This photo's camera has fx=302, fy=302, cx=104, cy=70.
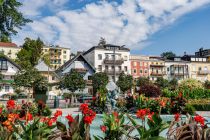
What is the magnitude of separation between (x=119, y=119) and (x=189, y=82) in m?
35.4

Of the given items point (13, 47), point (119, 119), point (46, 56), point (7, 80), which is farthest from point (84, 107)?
point (13, 47)

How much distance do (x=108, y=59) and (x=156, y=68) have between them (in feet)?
56.4

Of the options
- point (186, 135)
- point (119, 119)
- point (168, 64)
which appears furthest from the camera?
point (168, 64)

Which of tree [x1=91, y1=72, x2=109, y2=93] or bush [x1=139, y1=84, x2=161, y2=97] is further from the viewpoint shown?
tree [x1=91, y1=72, x2=109, y2=93]

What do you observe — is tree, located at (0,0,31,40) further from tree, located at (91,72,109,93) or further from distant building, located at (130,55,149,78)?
distant building, located at (130,55,149,78)

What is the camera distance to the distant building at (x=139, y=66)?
85.9 m

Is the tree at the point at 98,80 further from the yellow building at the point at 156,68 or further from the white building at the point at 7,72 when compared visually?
the yellow building at the point at 156,68

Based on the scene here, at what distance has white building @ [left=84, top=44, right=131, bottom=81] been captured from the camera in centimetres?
7994

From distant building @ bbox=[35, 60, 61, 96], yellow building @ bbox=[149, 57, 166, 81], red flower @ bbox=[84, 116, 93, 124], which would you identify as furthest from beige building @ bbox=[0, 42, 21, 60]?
red flower @ bbox=[84, 116, 93, 124]

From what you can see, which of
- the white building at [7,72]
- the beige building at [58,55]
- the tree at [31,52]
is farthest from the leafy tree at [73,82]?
the beige building at [58,55]

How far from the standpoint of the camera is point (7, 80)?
63688 mm

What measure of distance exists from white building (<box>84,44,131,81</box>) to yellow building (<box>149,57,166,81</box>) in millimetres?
8130

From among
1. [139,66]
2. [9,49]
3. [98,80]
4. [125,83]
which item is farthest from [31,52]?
[9,49]

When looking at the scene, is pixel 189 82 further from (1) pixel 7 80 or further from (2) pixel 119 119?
(1) pixel 7 80
